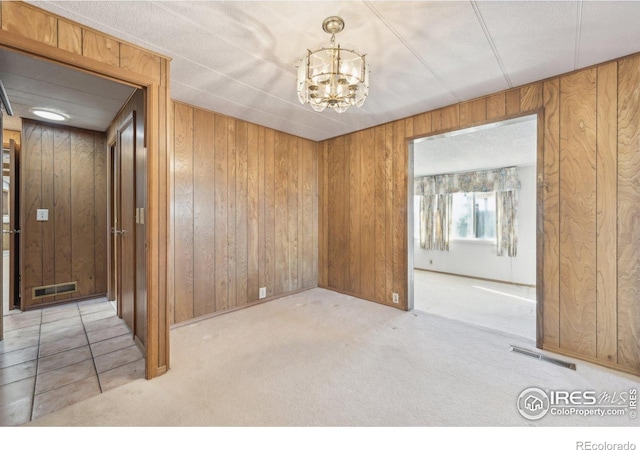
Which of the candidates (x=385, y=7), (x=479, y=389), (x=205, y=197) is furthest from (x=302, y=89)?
(x=479, y=389)

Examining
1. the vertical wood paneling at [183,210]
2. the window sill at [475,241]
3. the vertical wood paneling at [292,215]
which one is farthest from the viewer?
the window sill at [475,241]

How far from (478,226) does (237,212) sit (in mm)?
5169

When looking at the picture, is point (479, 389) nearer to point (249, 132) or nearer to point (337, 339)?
point (337, 339)

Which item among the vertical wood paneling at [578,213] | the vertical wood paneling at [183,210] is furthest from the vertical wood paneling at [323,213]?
the vertical wood paneling at [578,213]

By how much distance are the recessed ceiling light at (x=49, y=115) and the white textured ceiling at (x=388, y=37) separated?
1686 millimetres

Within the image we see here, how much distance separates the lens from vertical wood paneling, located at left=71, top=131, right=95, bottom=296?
353cm

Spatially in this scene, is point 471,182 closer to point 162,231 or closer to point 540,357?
point 540,357

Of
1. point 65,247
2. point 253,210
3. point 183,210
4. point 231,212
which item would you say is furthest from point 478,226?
point 65,247

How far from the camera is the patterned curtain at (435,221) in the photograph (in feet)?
20.2

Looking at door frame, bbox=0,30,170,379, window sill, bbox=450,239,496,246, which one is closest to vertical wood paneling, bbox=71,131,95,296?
door frame, bbox=0,30,170,379

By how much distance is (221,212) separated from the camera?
126 inches

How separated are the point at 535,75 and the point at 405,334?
259 cm

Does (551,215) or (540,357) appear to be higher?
(551,215)

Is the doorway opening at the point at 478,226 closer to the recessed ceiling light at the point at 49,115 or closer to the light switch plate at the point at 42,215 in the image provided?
the recessed ceiling light at the point at 49,115
